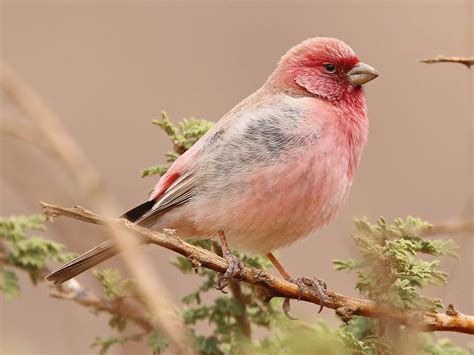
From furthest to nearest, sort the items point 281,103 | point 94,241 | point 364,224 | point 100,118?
point 100,118, point 281,103, point 364,224, point 94,241

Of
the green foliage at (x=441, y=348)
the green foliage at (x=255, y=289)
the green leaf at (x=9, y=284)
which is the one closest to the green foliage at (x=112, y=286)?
the green foliage at (x=255, y=289)

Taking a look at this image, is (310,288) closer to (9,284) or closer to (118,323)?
(118,323)

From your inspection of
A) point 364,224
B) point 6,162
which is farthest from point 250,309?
point 6,162

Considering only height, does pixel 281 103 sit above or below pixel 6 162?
below

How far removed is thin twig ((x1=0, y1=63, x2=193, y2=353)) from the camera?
221 centimetres

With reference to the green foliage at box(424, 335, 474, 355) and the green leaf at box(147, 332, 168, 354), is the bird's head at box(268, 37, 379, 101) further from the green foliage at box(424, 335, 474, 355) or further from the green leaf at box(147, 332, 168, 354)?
the green leaf at box(147, 332, 168, 354)

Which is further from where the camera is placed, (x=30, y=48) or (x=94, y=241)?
(x=30, y=48)

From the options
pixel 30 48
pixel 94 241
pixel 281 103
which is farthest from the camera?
pixel 30 48

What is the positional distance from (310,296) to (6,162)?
1275 mm

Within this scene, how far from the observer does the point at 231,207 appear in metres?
4.19

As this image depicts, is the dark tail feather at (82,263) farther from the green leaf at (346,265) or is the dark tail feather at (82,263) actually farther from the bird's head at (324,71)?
the bird's head at (324,71)

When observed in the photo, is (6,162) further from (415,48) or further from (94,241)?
(415,48)

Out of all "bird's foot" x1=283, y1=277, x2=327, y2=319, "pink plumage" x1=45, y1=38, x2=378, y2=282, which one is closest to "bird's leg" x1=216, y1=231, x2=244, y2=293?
"pink plumage" x1=45, y1=38, x2=378, y2=282

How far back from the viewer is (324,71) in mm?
4695
